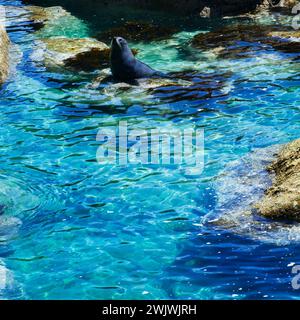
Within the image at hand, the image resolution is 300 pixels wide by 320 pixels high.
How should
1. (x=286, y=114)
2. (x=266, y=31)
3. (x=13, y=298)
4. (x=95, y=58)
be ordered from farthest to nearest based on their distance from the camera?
(x=266, y=31) < (x=95, y=58) < (x=286, y=114) < (x=13, y=298)

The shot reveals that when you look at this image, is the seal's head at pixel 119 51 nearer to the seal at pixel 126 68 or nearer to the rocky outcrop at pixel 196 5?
the seal at pixel 126 68

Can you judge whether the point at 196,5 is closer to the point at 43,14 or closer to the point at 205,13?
the point at 205,13

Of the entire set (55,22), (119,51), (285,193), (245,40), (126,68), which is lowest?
(55,22)

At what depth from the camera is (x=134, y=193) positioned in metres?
6.69

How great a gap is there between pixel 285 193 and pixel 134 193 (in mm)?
1810

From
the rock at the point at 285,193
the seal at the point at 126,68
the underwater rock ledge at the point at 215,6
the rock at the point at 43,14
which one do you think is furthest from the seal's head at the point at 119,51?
the underwater rock ledge at the point at 215,6

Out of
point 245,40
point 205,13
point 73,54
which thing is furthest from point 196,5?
point 73,54

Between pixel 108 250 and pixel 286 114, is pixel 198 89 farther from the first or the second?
pixel 108 250

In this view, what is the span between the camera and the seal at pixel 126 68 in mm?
10641

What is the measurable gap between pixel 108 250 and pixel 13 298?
1.03 meters

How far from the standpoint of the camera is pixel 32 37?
14.6 meters

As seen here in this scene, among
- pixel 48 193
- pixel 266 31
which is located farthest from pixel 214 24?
pixel 48 193

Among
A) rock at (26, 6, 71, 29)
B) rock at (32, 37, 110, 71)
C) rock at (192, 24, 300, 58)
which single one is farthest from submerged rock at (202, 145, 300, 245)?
rock at (26, 6, 71, 29)

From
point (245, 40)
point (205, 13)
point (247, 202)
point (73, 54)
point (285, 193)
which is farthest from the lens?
point (205, 13)
